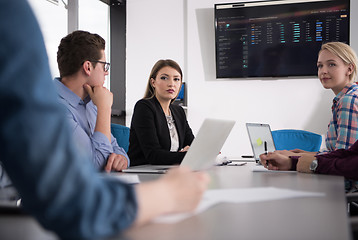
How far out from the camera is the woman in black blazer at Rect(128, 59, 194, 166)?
2588 mm

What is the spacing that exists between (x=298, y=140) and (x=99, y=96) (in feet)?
7.01

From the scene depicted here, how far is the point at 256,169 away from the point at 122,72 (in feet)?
11.5

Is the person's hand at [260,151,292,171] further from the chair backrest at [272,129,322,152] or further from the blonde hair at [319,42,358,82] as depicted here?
the chair backrest at [272,129,322,152]

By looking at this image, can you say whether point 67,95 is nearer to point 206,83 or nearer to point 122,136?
point 122,136

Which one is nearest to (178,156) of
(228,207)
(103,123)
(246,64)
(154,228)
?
(103,123)

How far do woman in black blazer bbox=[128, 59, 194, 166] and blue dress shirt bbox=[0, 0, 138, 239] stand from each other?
1857mm

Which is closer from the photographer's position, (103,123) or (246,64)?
(103,123)

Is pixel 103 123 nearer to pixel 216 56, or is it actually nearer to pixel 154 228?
pixel 154 228

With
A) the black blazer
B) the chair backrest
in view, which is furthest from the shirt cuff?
the chair backrest

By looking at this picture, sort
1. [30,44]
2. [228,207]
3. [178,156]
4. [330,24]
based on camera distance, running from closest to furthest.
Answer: [30,44] → [228,207] → [178,156] → [330,24]

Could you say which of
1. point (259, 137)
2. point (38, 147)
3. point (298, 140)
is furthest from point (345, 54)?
point (38, 147)

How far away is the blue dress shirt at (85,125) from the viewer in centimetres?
183

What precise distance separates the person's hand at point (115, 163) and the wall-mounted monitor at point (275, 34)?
291 cm

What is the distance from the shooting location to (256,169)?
1.78m
